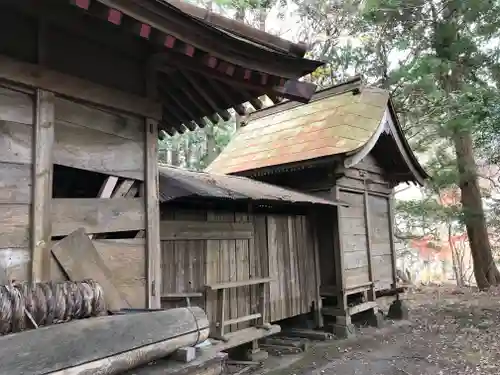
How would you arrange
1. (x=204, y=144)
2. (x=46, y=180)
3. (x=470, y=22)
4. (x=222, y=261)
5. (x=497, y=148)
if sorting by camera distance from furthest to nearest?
(x=204, y=144) → (x=470, y=22) → (x=497, y=148) → (x=222, y=261) → (x=46, y=180)

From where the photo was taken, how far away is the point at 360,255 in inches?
336

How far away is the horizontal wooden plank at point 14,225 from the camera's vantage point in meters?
2.85

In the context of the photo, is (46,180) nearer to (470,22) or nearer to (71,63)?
(71,63)

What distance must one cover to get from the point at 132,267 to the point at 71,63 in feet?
5.55

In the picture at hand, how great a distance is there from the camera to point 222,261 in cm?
599

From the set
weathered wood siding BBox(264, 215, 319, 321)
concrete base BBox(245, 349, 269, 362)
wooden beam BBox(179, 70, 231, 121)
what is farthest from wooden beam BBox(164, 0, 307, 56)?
concrete base BBox(245, 349, 269, 362)

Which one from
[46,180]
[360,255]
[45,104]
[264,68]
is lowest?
[360,255]

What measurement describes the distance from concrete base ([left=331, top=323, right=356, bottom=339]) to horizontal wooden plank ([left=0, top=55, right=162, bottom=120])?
17.7 ft

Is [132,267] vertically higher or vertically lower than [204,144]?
lower

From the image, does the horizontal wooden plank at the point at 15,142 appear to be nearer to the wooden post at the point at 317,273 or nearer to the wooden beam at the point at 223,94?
the wooden beam at the point at 223,94

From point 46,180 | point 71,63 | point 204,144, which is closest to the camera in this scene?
point 46,180

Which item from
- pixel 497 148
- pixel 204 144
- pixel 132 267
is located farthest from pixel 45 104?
pixel 204 144

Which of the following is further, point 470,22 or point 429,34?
point 429,34

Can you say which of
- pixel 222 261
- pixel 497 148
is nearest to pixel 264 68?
pixel 222 261
